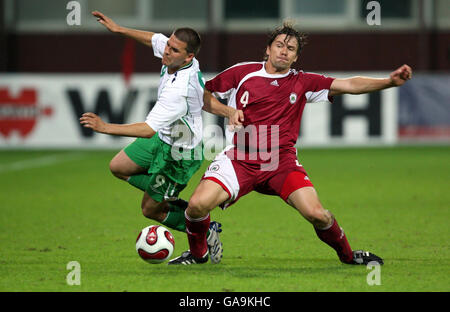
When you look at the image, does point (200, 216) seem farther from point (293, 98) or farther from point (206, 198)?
point (293, 98)

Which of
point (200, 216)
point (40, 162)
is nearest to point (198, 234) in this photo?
point (200, 216)

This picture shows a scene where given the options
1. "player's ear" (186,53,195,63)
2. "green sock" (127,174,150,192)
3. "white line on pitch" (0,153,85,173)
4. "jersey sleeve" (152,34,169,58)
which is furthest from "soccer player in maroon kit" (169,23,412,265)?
"white line on pitch" (0,153,85,173)

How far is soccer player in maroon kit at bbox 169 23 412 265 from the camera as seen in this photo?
18.9 ft

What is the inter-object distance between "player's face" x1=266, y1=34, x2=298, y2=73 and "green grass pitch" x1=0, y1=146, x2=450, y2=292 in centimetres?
144

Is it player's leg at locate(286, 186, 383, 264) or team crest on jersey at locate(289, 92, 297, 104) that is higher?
team crest on jersey at locate(289, 92, 297, 104)

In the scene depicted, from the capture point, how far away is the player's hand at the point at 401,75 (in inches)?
218

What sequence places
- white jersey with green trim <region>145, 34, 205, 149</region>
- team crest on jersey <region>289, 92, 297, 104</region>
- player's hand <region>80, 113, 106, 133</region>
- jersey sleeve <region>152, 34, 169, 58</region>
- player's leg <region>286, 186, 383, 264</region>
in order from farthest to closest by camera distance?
jersey sleeve <region>152, 34, 169, 58</region> < team crest on jersey <region>289, 92, 297, 104</region> < white jersey with green trim <region>145, 34, 205, 149</region> < player's leg <region>286, 186, 383, 264</region> < player's hand <region>80, 113, 106, 133</region>

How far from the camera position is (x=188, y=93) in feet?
19.6

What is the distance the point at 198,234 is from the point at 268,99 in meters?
1.09

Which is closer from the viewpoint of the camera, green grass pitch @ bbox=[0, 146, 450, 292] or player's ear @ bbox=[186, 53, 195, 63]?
green grass pitch @ bbox=[0, 146, 450, 292]

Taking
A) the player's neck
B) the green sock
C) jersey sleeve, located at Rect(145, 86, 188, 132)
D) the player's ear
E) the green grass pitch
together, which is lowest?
the green grass pitch

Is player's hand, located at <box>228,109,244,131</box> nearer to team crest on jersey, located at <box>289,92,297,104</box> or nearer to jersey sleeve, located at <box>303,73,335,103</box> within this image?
team crest on jersey, located at <box>289,92,297,104</box>

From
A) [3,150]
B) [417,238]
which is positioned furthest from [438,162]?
[3,150]

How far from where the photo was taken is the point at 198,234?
587 cm
